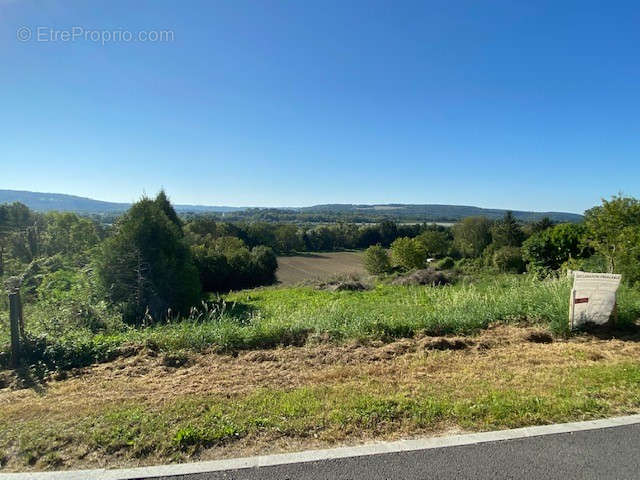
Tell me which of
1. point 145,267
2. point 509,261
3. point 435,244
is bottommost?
point 509,261

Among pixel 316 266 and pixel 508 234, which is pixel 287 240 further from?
pixel 508 234

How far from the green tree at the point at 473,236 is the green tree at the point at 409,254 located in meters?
16.6

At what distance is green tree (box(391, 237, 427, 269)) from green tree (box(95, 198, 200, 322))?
31019 millimetres

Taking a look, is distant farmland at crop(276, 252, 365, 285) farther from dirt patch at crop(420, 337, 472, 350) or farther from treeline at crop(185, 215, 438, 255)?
dirt patch at crop(420, 337, 472, 350)

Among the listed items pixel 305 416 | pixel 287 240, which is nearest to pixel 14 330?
pixel 305 416

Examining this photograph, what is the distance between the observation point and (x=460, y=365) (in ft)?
15.0

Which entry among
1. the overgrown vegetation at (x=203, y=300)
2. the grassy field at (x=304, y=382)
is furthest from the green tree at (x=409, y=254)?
the grassy field at (x=304, y=382)

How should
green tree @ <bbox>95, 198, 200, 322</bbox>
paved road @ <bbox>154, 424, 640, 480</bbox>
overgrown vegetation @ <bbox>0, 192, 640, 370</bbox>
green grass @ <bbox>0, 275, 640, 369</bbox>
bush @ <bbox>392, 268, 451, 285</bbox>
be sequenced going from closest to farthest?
paved road @ <bbox>154, 424, 640, 480</bbox>
green grass @ <bbox>0, 275, 640, 369</bbox>
overgrown vegetation @ <bbox>0, 192, 640, 370</bbox>
green tree @ <bbox>95, 198, 200, 322</bbox>
bush @ <bbox>392, 268, 451, 285</bbox>

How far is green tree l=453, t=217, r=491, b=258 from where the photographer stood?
185 feet

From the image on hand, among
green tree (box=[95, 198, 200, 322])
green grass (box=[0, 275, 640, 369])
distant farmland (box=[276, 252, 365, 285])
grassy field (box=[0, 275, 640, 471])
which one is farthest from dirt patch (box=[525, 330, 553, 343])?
distant farmland (box=[276, 252, 365, 285])

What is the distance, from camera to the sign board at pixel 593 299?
5742 mm

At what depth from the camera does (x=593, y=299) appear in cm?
575

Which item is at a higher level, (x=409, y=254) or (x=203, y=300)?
(x=203, y=300)

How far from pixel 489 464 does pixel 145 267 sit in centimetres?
1270
